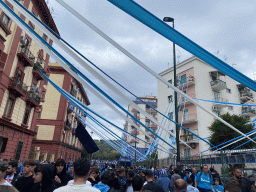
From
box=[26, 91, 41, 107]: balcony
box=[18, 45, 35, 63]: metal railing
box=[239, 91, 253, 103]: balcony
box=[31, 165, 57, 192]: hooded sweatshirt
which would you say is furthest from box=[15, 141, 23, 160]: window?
box=[239, 91, 253, 103]: balcony

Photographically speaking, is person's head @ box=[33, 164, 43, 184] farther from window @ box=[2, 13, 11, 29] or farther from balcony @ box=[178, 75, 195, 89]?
balcony @ box=[178, 75, 195, 89]

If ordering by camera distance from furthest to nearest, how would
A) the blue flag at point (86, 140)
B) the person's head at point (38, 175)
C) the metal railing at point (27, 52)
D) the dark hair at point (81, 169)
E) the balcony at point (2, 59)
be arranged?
the metal railing at point (27, 52)
the balcony at point (2, 59)
the blue flag at point (86, 140)
the person's head at point (38, 175)
the dark hair at point (81, 169)

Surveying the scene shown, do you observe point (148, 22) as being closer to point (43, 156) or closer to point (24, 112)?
point (24, 112)

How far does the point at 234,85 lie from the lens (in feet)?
100

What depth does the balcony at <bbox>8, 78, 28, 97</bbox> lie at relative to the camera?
14.7 metres

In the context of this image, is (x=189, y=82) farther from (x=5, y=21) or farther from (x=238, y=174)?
(x=238, y=174)

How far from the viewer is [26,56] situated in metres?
16.2

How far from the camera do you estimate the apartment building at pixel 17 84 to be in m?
13.8

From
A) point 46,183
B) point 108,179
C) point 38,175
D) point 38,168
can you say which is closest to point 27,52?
point 38,168

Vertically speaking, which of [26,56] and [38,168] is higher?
[26,56]

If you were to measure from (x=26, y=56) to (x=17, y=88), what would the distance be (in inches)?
119

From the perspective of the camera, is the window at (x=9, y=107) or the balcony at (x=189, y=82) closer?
the window at (x=9, y=107)

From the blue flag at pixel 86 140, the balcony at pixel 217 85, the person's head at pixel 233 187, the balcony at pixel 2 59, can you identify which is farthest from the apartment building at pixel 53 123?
the person's head at pixel 233 187

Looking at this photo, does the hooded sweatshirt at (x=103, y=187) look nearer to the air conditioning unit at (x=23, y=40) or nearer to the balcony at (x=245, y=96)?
the air conditioning unit at (x=23, y=40)
